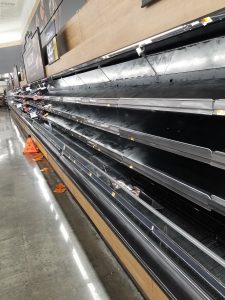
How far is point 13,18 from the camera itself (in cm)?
984

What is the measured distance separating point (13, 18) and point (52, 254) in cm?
1036

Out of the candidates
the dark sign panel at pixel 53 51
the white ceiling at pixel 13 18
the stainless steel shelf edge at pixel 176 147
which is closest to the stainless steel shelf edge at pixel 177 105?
the stainless steel shelf edge at pixel 176 147

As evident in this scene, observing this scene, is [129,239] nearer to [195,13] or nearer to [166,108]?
[166,108]

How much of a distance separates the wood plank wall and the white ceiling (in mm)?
5369

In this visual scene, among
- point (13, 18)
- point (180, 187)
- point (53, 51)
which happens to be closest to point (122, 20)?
point (180, 187)

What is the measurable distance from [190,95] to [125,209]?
88 cm

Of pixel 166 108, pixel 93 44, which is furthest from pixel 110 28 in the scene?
pixel 166 108

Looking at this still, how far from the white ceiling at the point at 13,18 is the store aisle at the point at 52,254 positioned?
6.35 meters

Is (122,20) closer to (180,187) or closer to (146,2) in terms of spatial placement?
(146,2)

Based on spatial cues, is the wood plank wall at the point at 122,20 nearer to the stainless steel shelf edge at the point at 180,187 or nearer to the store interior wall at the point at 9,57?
the stainless steel shelf edge at the point at 180,187

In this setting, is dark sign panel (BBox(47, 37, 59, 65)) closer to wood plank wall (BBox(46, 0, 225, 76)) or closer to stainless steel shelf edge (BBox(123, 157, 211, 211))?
wood plank wall (BBox(46, 0, 225, 76))

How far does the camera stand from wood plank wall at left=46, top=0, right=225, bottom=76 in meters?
0.96

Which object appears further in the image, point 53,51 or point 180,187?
point 53,51

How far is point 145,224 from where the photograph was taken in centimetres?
144
